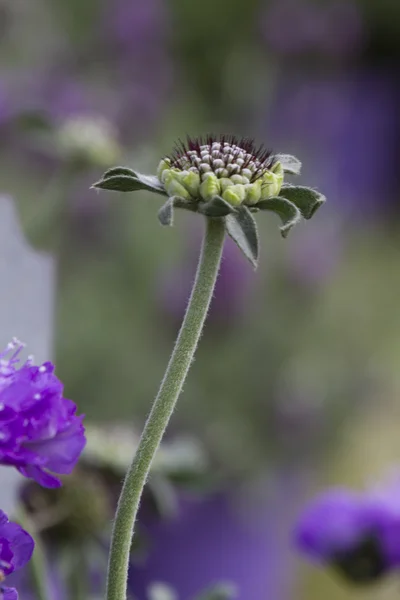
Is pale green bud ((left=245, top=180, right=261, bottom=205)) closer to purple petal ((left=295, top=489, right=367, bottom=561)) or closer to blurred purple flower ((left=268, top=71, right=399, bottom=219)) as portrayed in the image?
purple petal ((left=295, top=489, right=367, bottom=561))

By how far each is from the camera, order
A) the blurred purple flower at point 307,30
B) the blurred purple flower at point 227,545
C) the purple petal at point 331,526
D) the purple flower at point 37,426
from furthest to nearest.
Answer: the blurred purple flower at point 307,30 → the blurred purple flower at point 227,545 → the purple petal at point 331,526 → the purple flower at point 37,426

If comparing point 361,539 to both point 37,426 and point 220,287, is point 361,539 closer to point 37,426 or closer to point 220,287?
point 37,426

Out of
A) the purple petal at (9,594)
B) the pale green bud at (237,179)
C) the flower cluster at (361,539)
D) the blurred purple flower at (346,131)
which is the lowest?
the flower cluster at (361,539)

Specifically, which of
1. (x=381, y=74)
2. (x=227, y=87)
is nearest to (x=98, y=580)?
(x=227, y=87)

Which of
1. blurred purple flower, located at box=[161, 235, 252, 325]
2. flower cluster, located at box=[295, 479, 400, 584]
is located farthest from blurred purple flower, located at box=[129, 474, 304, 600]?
flower cluster, located at box=[295, 479, 400, 584]

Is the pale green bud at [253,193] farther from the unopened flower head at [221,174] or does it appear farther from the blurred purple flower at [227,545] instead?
the blurred purple flower at [227,545]

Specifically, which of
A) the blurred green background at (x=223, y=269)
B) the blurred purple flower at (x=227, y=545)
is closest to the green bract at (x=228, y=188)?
the blurred green background at (x=223, y=269)

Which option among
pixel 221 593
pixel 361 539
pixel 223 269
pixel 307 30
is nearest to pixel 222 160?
pixel 221 593
